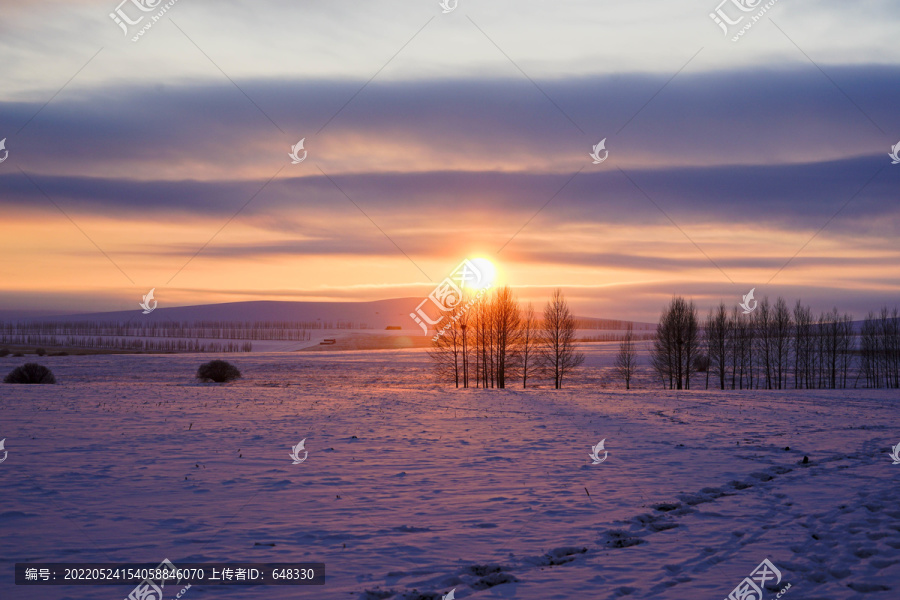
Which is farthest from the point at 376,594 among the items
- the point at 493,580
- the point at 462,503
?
the point at 462,503

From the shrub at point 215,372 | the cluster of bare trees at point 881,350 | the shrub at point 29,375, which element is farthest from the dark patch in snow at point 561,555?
the cluster of bare trees at point 881,350

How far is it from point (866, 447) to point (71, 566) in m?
20.6

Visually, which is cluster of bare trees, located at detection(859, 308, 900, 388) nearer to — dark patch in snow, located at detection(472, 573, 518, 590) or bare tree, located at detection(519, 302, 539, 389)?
bare tree, located at detection(519, 302, 539, 389)

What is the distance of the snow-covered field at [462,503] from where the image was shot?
26.5 feet

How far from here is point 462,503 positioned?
11.7 metres

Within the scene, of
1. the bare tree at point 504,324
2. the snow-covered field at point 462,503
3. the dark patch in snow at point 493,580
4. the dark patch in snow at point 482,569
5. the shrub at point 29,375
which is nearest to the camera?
the dark patch in snow at point 493,580

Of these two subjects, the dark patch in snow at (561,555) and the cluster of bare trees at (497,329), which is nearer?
the dark patch in snow at (561,555)

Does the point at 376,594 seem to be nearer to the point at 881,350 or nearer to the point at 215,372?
the point at 215,372

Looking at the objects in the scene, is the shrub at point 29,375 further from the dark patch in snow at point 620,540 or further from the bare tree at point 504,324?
the dark patch in snow at point 620,540

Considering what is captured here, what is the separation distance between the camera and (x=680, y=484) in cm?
1316

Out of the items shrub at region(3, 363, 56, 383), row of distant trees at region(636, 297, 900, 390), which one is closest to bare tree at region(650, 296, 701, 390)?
row of distant trees at region(636, 297, 900, 390)

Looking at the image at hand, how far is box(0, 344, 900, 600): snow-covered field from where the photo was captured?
8.07 metres

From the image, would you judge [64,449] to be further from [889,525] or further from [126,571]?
[889,525]

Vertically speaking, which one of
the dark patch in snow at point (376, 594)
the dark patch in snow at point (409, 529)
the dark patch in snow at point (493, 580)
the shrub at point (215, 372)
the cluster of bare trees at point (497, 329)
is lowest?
the dark patch in snow at point (493, 580)
